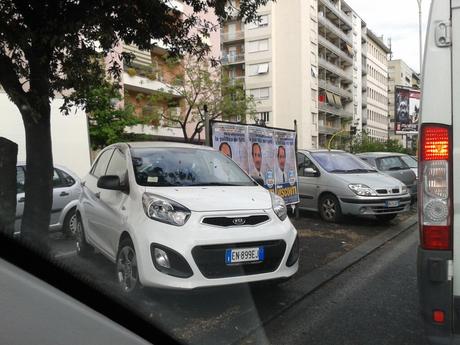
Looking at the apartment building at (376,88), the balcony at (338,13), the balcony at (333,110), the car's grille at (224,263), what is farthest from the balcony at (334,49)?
the car's grille at (224,263)

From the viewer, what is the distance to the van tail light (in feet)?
9.99

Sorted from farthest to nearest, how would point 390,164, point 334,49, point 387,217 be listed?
1. point 334,49
2. point 390,164
3. point 387,217

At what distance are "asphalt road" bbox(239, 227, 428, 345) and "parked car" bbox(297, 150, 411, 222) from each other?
3.34 meters

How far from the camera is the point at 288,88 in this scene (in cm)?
5884

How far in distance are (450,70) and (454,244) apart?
3.31 ft

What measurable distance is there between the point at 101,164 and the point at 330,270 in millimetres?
3241

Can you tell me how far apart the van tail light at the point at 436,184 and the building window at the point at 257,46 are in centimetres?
5733

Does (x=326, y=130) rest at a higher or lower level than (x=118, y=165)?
higher

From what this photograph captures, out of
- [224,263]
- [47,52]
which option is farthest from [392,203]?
[47,52]

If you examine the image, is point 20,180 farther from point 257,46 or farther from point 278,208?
point 257,46

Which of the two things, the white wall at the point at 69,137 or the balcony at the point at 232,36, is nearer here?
the white wall at the point at 69,137

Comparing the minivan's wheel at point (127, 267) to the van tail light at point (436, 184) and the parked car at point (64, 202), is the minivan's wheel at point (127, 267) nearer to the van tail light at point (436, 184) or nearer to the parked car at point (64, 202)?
the van tail light at point (436, 184)

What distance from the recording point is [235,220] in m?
4.84

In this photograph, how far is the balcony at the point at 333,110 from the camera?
65.1 meters
